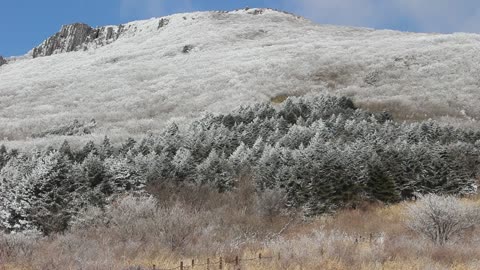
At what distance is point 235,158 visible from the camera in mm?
29562

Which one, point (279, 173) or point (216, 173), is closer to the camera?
point (279, 173)

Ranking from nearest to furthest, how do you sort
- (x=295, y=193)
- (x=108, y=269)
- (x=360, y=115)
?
(x=108, y=269)
(x=295, y=193)
(x=360, y=115)

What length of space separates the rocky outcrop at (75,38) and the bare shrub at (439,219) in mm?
125353

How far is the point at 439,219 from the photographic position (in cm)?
1730

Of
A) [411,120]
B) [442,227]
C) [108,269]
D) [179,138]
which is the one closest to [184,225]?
[108,269]

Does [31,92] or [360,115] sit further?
[31,92]

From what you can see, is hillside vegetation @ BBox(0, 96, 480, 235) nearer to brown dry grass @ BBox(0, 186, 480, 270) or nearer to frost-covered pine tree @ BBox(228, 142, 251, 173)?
frost-covered pine tree @ BBox(228, 142, 251, 173)

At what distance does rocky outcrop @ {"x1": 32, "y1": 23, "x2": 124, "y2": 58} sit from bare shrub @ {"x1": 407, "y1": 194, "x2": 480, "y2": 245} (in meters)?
125

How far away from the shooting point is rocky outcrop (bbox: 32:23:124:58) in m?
137

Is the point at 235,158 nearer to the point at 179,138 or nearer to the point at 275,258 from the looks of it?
the point at 179,138

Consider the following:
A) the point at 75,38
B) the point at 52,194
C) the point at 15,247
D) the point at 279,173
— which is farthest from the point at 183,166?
the point at 75,38

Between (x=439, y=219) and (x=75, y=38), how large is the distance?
457ft

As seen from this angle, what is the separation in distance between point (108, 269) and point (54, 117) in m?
46.7

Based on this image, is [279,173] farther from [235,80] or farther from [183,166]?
[235,80]
